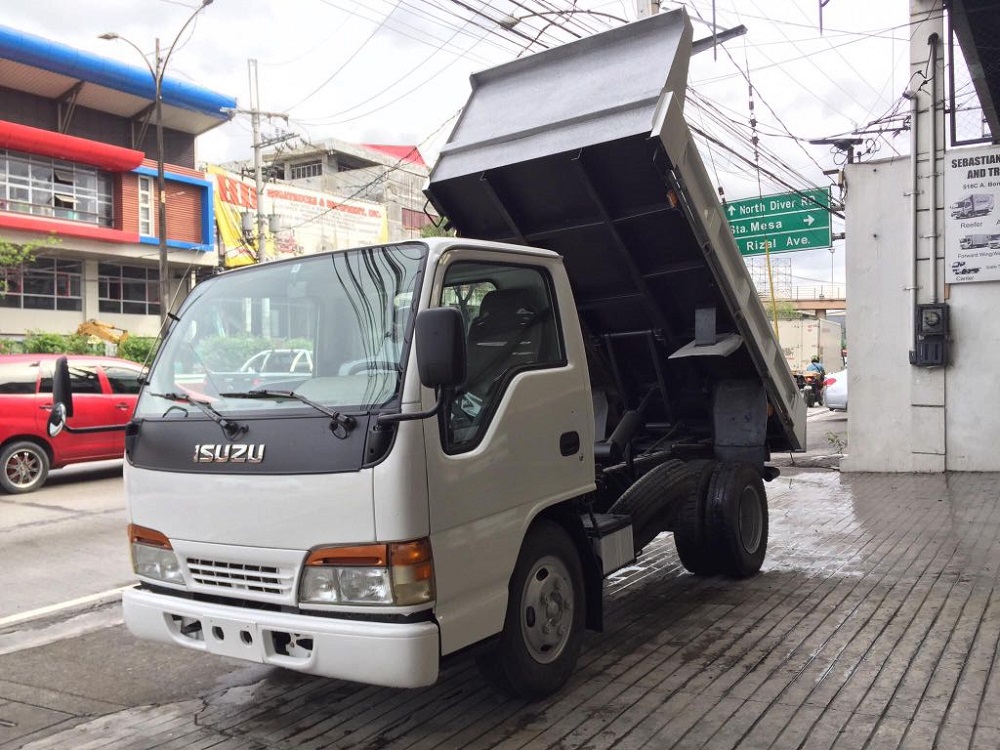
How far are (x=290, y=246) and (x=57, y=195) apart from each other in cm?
1031

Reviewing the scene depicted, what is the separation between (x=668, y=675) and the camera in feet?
14.1

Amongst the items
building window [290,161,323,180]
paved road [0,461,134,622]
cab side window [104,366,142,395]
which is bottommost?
paved road [0,461,134,622]

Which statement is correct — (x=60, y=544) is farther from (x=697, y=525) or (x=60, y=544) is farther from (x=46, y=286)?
(x=46, y=286)

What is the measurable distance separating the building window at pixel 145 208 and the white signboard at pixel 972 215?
27.3 metres

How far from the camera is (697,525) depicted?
5.84 m

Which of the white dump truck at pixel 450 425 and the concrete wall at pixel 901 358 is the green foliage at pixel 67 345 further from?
the white dump truck at pixel 450 425

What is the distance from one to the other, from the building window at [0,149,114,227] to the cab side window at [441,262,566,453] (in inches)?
1082

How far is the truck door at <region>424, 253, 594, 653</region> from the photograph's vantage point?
3350mm

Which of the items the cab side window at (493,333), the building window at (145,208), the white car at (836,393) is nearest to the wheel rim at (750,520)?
the cab side window at (493,333)

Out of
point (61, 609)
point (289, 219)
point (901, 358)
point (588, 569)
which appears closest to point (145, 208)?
point (289, 219)

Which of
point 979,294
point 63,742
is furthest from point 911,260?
point 63,742

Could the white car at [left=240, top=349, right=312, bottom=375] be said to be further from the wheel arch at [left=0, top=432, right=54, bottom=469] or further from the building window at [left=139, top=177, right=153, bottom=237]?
the building window at [left=139, top=177, right=153, bottom=237]

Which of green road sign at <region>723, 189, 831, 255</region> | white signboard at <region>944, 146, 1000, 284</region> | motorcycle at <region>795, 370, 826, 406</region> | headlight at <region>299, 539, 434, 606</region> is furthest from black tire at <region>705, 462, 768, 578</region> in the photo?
motorcycle at <region>795, 370, 826, 406</region>

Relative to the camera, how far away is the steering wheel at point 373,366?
3356mm
